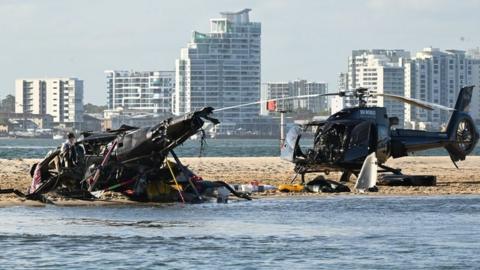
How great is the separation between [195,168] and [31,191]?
72.1 ft

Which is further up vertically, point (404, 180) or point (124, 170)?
point (124, 170)

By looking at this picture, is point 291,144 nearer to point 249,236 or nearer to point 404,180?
point 404,180

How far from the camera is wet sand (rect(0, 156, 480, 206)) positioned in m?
40.7

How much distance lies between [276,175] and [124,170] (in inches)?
625

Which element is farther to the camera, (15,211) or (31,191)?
(31,191)

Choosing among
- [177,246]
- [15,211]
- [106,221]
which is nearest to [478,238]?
[177,246]

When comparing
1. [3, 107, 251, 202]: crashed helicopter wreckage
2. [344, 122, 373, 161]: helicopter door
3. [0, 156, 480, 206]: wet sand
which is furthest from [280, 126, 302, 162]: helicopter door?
[3, 107, 251, 202]: crashed helicopter wreckage

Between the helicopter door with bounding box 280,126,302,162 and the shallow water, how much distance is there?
491 centimetres

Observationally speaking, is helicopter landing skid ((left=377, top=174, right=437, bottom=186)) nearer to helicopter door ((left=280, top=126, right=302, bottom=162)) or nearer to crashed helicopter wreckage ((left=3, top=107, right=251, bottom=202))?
helicopter door ((left=280, top=126, right=302, bottom=162))

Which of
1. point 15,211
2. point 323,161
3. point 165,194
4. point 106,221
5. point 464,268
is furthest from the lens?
point 323,161

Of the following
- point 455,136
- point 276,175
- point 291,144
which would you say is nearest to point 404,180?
point 455,136

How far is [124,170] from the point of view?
34688 mm

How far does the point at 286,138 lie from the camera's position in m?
42.0

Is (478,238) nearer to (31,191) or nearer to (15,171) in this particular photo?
(31,191)
